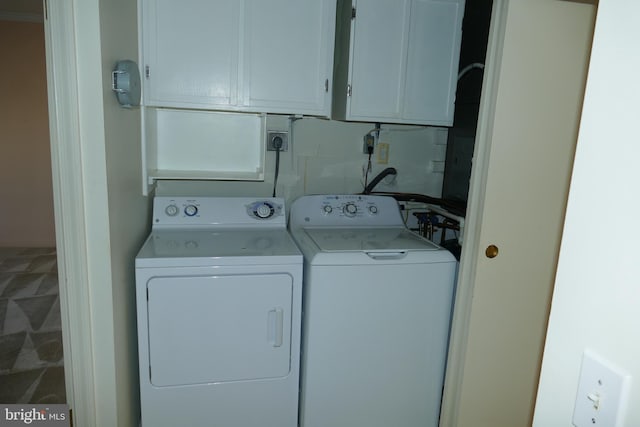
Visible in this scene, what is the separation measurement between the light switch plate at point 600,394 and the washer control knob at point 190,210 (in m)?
1.81

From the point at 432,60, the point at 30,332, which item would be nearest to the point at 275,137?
the point at 432,60

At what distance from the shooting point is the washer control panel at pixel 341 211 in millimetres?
2229

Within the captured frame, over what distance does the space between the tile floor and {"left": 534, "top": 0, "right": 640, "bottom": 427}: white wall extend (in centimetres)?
237

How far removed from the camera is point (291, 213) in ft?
7.34

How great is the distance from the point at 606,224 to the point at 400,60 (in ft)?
5.32

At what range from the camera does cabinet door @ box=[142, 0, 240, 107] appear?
5.79 feet

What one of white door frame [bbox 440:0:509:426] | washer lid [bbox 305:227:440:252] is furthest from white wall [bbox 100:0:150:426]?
white door frame [bbox 440:0:509:426]

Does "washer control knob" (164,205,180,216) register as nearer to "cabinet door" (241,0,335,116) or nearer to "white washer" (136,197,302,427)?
"white washer" (136,197,302,427)

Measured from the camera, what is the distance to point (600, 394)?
0.58 metres

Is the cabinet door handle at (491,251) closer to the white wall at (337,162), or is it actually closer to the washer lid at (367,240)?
the washer lid at (367,240)

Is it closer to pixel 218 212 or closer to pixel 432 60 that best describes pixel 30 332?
pixel 218 212

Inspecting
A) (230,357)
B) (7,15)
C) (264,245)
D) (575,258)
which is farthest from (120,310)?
(7,15)

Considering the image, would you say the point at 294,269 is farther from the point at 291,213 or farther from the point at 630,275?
the point at 630,275

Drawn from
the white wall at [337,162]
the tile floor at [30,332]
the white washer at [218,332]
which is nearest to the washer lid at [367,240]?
the white washer at [218,332]
